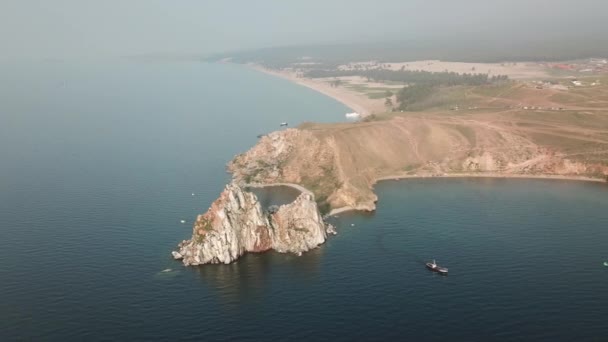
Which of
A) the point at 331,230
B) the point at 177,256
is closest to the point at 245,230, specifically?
the point at 177,256

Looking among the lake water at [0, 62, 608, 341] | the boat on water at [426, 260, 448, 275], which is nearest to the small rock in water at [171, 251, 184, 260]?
the lake water at [0, 62, 608, 341]

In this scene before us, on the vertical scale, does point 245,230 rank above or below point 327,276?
above

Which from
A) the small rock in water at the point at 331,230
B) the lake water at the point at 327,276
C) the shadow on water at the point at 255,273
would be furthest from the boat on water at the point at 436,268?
the small rock in water at the point at 331,230

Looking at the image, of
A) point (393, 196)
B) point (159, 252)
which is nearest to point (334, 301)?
point (159, 252)

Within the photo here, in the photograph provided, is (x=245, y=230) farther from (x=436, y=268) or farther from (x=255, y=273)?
(x=436, y=268)

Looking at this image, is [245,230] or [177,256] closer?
[177,256]

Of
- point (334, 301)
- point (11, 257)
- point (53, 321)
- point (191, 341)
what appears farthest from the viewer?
point (11, 257)

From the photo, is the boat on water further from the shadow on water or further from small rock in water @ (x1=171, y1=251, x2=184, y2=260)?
small rock in water @ (x1=171, y1=251, x2=184, y2=260)

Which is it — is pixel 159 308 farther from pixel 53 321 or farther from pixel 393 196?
pixel 393 196
